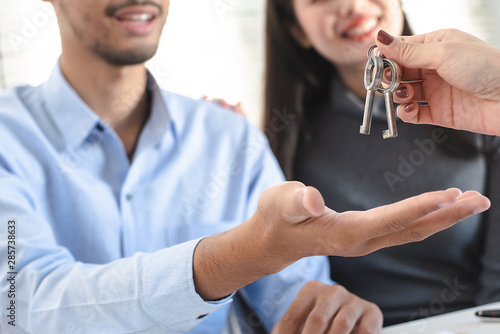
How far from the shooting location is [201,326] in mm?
1055

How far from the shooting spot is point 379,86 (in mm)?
719

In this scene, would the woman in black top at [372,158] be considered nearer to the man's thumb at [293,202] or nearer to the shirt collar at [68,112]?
the shirt collar at [68,112]

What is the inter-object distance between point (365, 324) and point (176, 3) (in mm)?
1411

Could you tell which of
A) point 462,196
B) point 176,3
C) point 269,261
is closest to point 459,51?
point 462,196

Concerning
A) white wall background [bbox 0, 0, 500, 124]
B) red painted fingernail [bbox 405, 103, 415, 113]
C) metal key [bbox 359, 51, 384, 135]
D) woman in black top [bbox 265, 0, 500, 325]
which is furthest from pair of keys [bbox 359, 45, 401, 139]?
white wall background [bbox 0, 0, 500, 124]

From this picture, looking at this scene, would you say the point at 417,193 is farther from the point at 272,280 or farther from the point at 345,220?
the point at 345,220

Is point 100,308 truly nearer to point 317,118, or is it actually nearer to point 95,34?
point 95,34

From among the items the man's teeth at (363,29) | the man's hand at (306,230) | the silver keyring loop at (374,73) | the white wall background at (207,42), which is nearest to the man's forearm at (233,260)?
the man's hand at (306,230)

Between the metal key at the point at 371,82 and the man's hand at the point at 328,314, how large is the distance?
0.30m

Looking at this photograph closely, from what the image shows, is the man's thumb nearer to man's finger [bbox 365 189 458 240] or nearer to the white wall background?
man's finger [bbox 365 189 458 240]

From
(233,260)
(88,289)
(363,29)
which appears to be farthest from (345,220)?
(363,29)

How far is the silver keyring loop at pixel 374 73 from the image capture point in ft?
2.30

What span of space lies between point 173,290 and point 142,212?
0.37m

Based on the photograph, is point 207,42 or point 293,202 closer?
point 293,202
